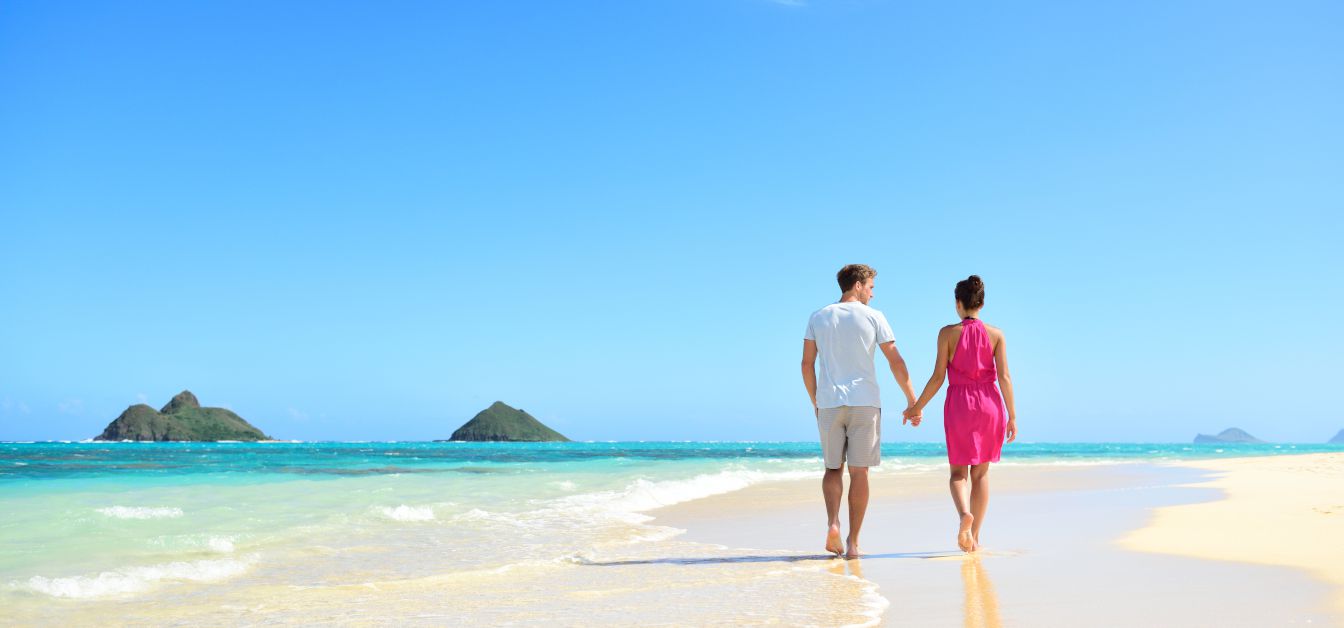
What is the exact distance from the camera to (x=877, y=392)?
18.0 feet

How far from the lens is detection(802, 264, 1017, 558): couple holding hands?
5.43m

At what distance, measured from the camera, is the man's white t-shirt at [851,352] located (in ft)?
17.8

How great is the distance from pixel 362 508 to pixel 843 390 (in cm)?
624

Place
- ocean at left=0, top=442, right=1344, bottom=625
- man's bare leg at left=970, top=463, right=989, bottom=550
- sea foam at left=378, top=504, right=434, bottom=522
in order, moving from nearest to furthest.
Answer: ocean at left=0, top=442, right=1344, bottom=625 → man's bare leg at left=970, top=463, right=989, bottom=550 → sea foam at left=378, top=504, right=434, bottom=522

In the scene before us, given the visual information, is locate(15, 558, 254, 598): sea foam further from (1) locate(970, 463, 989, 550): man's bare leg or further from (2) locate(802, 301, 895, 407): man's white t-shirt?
(1) locate(970, 463, 989, 550): man's bare leg

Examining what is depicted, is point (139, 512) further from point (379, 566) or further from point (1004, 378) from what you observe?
point (1004, 378)

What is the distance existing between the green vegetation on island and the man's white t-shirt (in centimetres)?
10464

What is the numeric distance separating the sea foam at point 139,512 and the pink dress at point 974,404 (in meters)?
7.08

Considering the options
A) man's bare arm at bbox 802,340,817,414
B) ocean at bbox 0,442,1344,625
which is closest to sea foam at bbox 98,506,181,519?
ocean at bbox 0,442,1344,625

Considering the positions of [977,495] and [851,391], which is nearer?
[851,391]

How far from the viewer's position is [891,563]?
5.08 metres

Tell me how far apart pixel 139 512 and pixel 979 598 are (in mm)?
8182

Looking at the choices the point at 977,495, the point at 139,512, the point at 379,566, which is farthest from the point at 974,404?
the point at 139,512

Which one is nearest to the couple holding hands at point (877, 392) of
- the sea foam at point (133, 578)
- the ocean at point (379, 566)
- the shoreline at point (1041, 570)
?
the shoreline at point (1041, 570)
